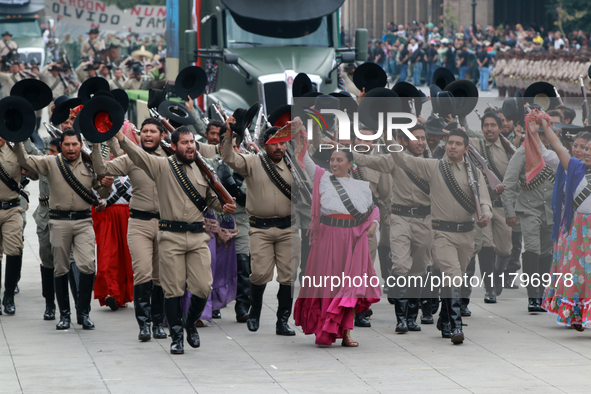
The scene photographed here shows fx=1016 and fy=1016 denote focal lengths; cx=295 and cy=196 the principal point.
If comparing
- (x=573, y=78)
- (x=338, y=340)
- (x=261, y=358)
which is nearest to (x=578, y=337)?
(x=338, y=340)

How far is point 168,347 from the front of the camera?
838 cm

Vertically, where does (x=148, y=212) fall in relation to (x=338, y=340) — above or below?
above

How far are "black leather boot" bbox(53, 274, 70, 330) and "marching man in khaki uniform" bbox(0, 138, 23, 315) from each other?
2.67 ft

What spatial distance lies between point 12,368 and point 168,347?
51.6 inches

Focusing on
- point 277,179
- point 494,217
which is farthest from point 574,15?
point 277,179

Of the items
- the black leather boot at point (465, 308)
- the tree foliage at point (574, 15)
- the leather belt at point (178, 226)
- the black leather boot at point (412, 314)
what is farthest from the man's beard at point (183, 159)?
the tree foliage at point (574, 15)

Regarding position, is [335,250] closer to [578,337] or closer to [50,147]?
[578,337]

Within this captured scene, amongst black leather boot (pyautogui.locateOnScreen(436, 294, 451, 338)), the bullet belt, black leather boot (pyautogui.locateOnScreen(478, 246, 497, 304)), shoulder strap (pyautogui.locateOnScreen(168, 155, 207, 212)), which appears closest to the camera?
shoulder strap (pyautogui.locateOnScreen(168, 155, 207, 212))

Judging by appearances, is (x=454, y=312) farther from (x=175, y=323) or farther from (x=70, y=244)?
(x=70, y=244)

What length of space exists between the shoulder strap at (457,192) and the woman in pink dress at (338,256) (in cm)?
79

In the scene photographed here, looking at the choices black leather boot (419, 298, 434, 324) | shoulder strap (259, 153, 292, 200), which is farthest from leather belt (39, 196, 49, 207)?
black leather boot (419, 298, 434, 324)

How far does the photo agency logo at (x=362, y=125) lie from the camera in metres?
8.81

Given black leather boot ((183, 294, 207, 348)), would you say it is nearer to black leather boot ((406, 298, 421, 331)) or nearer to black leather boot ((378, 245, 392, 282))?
black leather boot ((406, 298, 421, 331))

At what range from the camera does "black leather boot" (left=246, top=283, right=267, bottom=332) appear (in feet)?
29.5
